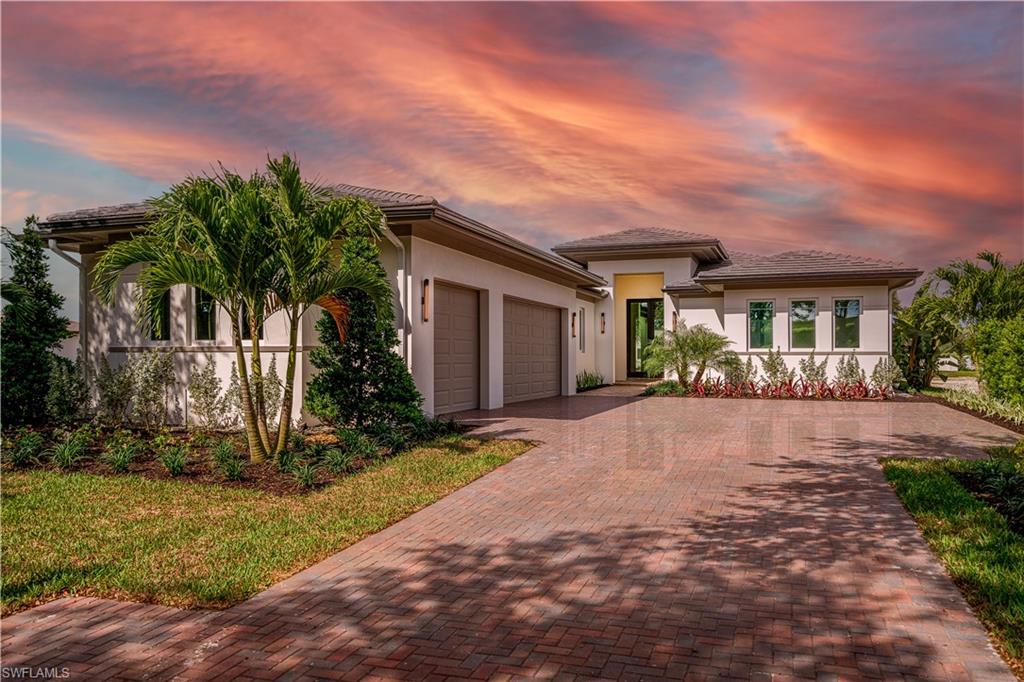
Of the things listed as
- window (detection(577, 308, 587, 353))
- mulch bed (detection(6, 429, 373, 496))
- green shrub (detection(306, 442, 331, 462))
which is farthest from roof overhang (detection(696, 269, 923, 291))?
mulch bed (detection(6, 429, 373, 496))

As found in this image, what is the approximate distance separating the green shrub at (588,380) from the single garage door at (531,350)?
2426 mm

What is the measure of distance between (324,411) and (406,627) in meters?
6.84

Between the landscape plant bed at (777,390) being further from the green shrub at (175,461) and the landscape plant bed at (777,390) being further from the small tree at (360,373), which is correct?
the green shrub at (175,461)

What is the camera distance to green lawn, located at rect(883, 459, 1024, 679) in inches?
160

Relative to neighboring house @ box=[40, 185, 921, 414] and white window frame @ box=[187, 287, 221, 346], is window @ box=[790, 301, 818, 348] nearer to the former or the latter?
neighboring house @ box=[40, 185, 921, 414]

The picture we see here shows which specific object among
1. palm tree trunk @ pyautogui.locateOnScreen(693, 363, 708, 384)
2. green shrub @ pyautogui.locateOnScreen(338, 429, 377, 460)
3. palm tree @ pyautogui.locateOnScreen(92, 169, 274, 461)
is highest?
palm tree @ pyautogui.locateOnScreen(92, 169, 274, 461)

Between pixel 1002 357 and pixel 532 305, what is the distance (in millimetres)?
10813

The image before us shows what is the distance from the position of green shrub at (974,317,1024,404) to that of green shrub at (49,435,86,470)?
54.7ft

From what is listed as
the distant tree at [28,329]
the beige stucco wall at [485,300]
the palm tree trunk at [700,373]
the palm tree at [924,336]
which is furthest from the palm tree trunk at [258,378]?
the palm tree at [924,336]

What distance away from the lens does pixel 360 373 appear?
420 inches

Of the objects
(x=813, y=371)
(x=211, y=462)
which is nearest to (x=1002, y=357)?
(x=813, y=371)

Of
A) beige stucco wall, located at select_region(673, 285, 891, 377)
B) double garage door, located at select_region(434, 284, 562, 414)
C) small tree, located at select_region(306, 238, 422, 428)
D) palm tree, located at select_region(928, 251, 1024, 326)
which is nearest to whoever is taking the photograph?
small tree, located at select_region(306, 238, 422, 428)

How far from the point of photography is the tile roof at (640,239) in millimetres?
24469

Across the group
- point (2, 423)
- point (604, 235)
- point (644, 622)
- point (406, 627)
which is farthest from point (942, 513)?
point (604, 235)
